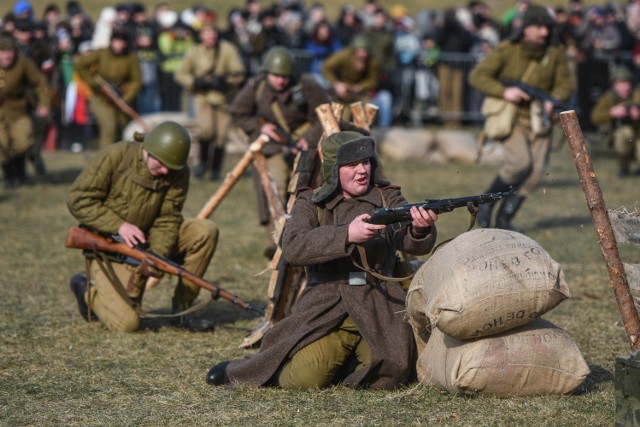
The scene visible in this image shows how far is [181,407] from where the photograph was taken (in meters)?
6.47

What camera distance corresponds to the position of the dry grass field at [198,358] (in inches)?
245

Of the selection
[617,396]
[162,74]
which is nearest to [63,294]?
[617,396]

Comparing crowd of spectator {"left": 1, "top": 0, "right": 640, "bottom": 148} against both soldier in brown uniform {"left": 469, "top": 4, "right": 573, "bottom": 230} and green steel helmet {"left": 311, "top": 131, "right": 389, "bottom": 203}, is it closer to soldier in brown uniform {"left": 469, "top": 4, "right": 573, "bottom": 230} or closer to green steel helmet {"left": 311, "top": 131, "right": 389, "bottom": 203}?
soldier in brown uniform {"left": 469, "top": 4, "right": 573, "bottom": 230}

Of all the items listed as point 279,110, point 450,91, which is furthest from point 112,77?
point 450,91

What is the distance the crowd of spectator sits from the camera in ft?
71.1

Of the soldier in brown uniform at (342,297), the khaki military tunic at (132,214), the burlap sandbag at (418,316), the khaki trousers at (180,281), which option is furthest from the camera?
the khaki trousers at (180,281)

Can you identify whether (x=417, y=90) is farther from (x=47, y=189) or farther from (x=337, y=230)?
(x=337, y=230)

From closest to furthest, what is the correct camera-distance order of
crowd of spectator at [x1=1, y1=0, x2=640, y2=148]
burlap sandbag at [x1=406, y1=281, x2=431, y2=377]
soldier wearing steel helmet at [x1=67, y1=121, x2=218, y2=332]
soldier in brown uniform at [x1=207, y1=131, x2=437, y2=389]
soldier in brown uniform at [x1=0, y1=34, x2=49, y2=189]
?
burlap sandbag at [x1=406, y1=281, x2=431, y2=377]
soldier in brown uniform at [x1=207, y1=131, x2=437, y2=389]
soldier wearing steel helmet at [x1=67, y1=121, x2=218, y2=332]
soldier in brown uniform at [x1=0, y1=34, x2=49, y2=189]
crowd of spectator at [x1=1, y1=0, x2=640, y2=148]

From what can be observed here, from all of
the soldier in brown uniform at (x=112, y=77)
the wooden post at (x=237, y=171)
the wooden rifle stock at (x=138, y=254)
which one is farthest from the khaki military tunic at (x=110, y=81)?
the wooden rifle stock at (x=138, y=254)

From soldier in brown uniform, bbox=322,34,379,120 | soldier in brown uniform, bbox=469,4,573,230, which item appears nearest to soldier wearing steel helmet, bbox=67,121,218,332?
soldier in brown uniform, bbox=469,4,573,230

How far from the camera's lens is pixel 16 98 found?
1608 centimetres

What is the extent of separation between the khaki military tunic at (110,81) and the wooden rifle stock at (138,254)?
8.80 m

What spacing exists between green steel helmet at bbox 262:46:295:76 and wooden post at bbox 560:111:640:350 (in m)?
5.14

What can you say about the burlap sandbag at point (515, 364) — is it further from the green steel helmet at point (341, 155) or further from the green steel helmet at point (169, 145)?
the green steel helmet at point (169, 145)
